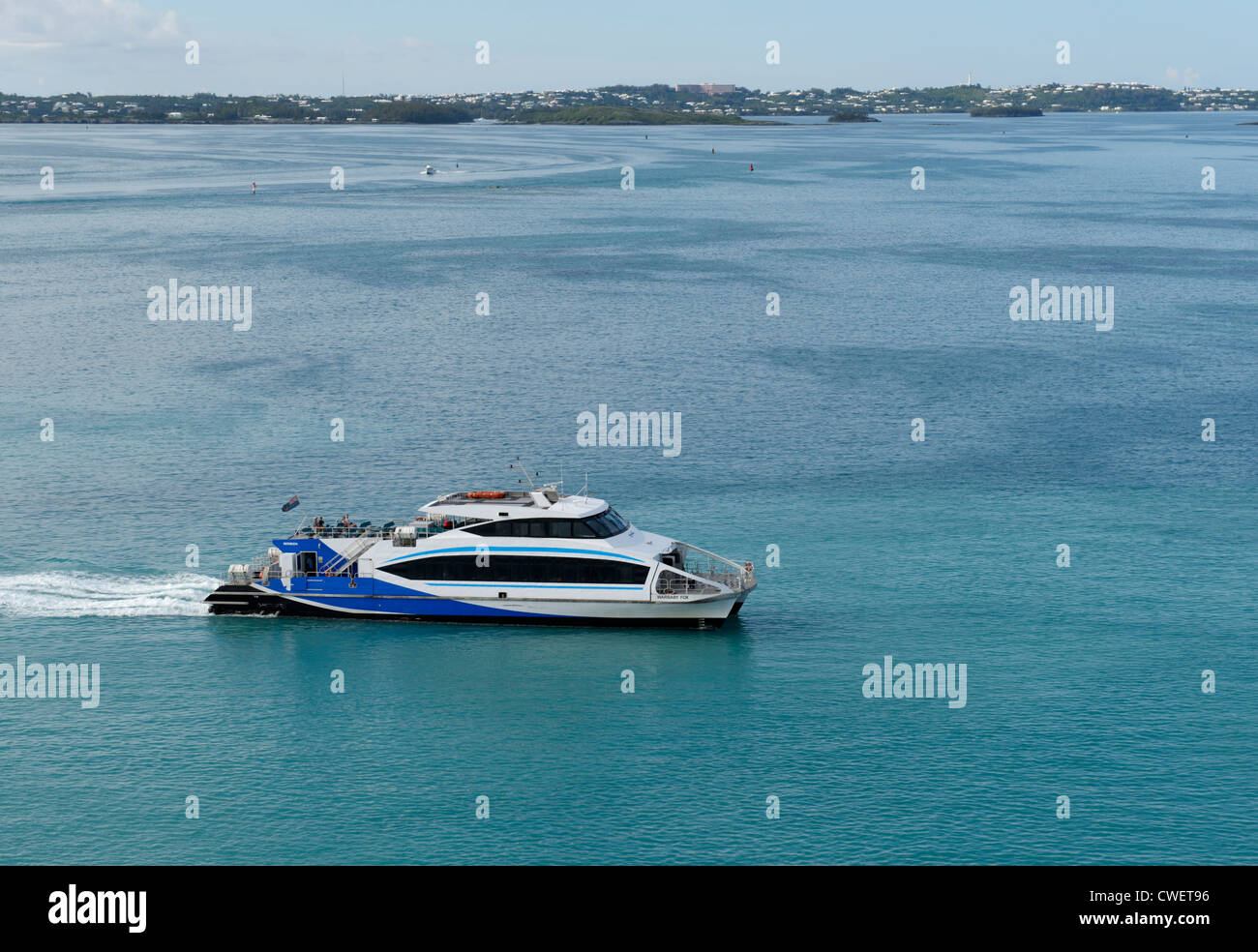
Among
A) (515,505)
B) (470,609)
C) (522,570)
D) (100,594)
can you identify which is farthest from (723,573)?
(100,594)

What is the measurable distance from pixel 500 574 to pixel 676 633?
28.7 ft

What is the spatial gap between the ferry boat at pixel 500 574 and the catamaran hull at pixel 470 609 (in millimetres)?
46

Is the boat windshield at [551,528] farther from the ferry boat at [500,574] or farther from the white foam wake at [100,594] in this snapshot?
the white foam wake at [100,594]

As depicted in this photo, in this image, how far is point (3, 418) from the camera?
111125 mm

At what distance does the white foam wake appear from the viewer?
72.1 m

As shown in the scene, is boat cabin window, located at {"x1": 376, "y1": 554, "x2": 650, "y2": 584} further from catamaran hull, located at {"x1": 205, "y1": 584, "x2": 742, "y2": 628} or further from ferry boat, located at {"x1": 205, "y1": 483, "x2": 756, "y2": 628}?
catamaran hull, located at {"x1": 205, "y1": 584, "x2": 742, "y2": 628}

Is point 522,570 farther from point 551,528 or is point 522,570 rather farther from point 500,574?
point 551,528

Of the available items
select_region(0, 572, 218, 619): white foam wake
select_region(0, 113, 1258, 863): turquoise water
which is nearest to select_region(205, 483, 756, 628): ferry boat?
select_region(0, 113, 1258, 863): turquoise water

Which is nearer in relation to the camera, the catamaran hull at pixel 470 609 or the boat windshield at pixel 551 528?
the boat windshield at pixel 551 528

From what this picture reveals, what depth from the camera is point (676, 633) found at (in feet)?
227

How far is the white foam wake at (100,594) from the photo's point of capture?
72.1m

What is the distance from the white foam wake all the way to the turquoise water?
227mm

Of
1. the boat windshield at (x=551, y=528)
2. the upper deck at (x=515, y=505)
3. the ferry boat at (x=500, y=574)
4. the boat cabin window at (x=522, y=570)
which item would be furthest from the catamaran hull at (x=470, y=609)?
the upper deck at (x=515, y=505)

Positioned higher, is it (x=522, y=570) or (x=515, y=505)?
(x=515, y=505)
